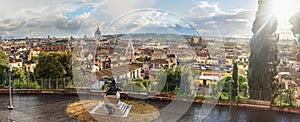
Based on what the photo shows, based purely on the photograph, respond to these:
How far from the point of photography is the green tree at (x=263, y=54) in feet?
31.9

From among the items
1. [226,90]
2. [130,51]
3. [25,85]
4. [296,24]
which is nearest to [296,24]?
[296,24]

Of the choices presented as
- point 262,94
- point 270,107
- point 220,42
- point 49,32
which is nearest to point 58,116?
point 220,42

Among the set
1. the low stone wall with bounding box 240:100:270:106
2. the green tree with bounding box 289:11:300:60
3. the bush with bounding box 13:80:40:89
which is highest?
the green tree with bounding box 289:11:300:60

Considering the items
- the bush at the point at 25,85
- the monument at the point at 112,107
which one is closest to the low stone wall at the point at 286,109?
the monument at the point at 112,107

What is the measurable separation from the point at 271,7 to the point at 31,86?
33.7 ft

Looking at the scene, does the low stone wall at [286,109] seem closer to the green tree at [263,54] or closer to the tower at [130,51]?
the green tree at [263,54]

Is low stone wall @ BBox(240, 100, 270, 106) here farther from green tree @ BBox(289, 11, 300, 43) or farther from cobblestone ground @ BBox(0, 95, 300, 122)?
green tree @ BBox(289, 11, 300, 43)

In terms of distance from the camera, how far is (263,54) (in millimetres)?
9977

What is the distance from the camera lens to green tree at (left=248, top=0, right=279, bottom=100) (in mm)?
9734

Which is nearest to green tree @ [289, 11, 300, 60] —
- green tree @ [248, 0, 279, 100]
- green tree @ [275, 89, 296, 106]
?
green tree @ [248, 0, 279, 100]

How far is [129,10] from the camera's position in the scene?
8508mm

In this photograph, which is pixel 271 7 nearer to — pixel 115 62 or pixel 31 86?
pixel 115 62

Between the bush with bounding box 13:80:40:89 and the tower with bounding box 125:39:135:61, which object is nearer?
the bush with bounding box 13:80:40:89

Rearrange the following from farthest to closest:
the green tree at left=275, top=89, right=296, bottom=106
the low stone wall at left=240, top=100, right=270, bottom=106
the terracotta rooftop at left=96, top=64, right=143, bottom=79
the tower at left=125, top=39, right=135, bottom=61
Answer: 1. the tower at left=125, top=39, right=135, bottom=61
2. the terracotta rooftop at left=96, top=64, right=143, bottom=79
3. the green tree at left=275, top=89, right=296, bottom=106
4. the low stone wall at left=240, top=100, right=270, bottom=106
